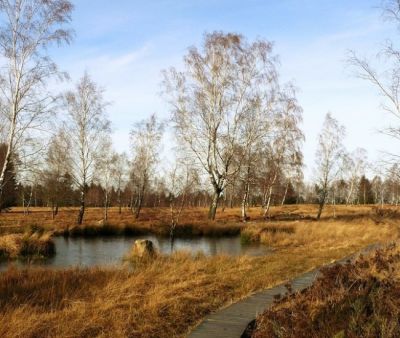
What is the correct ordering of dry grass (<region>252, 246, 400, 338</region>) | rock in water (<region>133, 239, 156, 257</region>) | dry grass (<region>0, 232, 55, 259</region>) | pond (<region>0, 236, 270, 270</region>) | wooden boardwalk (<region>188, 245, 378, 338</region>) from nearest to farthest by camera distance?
dry grass (<region>252, 246, 400, 338</region>), wooden boardwalk (<region>188, 245, 378, 338</region>), rock in water (<region>133, 239, 156, 257</region>), pond (<region>0, 236, 270, 270</region>), dry grass (<region>0, 232, 55, 259</region>)

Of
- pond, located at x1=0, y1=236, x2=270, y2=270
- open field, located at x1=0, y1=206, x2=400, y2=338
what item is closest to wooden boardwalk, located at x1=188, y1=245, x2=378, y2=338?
open field, located at x1=0, y1=206, x2=400, y2=338

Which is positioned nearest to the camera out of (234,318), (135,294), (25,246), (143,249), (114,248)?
(234,318)

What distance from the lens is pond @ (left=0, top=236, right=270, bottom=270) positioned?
15.9 m

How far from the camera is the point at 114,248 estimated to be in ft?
66.4

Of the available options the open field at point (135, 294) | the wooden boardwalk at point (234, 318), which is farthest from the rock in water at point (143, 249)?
the wooden boardwalk at point (234, 318)

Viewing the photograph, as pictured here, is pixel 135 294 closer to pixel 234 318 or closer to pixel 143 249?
pixel 234 318

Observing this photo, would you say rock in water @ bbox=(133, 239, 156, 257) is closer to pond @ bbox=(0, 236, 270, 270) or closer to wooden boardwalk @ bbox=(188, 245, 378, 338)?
pond @ bbox=(0, 236, 270, 270)

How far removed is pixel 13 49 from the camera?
58.7 feet

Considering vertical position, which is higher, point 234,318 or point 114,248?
point 234,318

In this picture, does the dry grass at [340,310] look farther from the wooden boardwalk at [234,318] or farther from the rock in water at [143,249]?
the rock in water at [143,249]

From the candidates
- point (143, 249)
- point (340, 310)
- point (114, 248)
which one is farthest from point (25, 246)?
point (340, 310)

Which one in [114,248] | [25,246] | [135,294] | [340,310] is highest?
[340,310]

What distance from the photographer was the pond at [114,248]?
1594 centimetres

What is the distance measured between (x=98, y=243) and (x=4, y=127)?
24.7 ft
